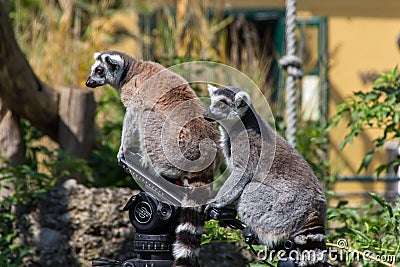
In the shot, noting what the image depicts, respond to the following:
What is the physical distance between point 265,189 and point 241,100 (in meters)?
0.40

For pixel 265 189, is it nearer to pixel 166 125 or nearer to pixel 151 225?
pixel 151 225

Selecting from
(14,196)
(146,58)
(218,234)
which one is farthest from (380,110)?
(146,58)

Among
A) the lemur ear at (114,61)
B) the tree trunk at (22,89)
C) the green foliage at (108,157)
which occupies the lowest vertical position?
the green foliage at (108,157)

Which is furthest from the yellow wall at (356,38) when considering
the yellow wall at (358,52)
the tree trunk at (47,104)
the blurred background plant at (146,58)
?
the tree trunk at (47,104)

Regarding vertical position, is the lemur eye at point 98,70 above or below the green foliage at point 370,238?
above

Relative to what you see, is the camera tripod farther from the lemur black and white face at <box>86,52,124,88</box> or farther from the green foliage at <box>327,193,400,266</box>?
the green foliage at <box>327,193,400,266</box>

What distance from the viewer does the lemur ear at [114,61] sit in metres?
3.70

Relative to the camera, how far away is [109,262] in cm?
333

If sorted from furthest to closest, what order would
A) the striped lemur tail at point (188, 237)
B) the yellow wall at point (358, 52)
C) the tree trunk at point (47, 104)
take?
the yellow wall at point (358, 52) → the tree trunk at point (47, 104) → the striped lemur tail at point (188, 237)

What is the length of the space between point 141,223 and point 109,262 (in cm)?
24

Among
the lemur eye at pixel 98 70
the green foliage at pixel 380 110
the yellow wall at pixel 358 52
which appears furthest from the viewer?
the yellow wall at pixel 358 52

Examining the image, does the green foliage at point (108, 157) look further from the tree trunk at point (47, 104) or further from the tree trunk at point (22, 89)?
the tree trunk at point (22, 89)

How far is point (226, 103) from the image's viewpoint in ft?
10.2

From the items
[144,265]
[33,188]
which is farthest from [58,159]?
[144,265]
